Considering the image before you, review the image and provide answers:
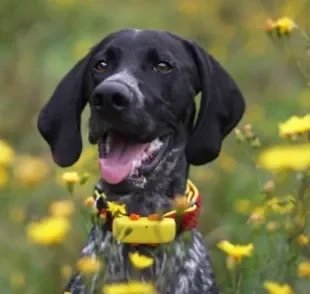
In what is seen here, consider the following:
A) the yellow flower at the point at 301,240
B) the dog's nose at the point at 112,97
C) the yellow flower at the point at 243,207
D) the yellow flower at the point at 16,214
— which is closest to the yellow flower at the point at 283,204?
the yellow flower at the point at 301,240

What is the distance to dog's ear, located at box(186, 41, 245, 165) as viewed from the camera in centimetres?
459

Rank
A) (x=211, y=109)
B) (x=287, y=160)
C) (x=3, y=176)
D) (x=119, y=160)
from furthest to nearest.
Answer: (x=211, y=109)
(x=119, y=160)
(x=3, y=176)
(x=287, y=160)

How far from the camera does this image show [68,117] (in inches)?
186

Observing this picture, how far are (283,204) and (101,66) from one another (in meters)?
1.04

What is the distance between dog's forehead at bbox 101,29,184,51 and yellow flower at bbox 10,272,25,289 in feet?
3.97

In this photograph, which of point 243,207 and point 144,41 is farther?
point 243,207

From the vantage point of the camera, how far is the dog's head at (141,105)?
4250mm

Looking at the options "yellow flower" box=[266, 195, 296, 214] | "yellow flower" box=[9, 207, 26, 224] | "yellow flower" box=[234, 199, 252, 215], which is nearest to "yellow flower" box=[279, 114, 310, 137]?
"yellow flower" box=[266, 195, 296, 214]

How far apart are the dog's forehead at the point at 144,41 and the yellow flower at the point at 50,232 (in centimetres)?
147

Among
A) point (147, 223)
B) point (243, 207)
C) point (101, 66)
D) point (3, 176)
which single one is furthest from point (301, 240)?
point (243, 207)

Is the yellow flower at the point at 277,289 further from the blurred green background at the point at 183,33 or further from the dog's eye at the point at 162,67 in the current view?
the dog's eye at the point at 162,67

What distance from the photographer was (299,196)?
371 cm

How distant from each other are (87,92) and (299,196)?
1298mm

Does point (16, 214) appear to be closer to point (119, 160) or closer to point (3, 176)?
point (119, 160)
